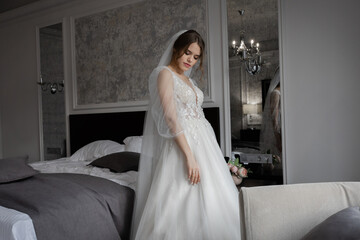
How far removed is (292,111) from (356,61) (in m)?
0.65

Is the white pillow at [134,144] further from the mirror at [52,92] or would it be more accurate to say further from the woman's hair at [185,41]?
the mirror at [52,92]

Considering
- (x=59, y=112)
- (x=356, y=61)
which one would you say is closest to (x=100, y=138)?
(x=59, y=112)

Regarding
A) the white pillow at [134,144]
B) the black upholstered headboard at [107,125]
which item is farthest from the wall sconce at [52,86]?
the white pillow at [134,144]

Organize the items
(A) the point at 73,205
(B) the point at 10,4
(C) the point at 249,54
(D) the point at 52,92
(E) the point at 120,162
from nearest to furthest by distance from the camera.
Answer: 1. (A) the point at 73,205
2. (E) the point at 120,162
3. (C) the point at 249,54
4. (D) the point at 52,92
5. (B) the point at 10,4

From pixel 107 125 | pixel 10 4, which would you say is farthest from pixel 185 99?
pixel 10 4

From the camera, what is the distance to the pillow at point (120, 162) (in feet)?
8.52

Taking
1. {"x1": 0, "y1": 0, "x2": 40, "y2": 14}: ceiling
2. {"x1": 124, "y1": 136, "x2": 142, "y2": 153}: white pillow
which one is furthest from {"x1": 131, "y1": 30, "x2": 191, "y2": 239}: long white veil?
{"x1": 0, "y1": 0, "x2": 40, "y2": 14}: ceiling

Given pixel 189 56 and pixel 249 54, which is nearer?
pixel 189 56

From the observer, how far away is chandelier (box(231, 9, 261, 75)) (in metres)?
2.96

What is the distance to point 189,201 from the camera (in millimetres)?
1605

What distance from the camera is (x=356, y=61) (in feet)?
8.34

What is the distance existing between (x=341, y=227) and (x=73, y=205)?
1.45 metres

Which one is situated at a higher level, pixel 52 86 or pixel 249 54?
pixel 249 54

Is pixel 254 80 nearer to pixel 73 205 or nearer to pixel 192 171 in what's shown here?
pixel 192 171
